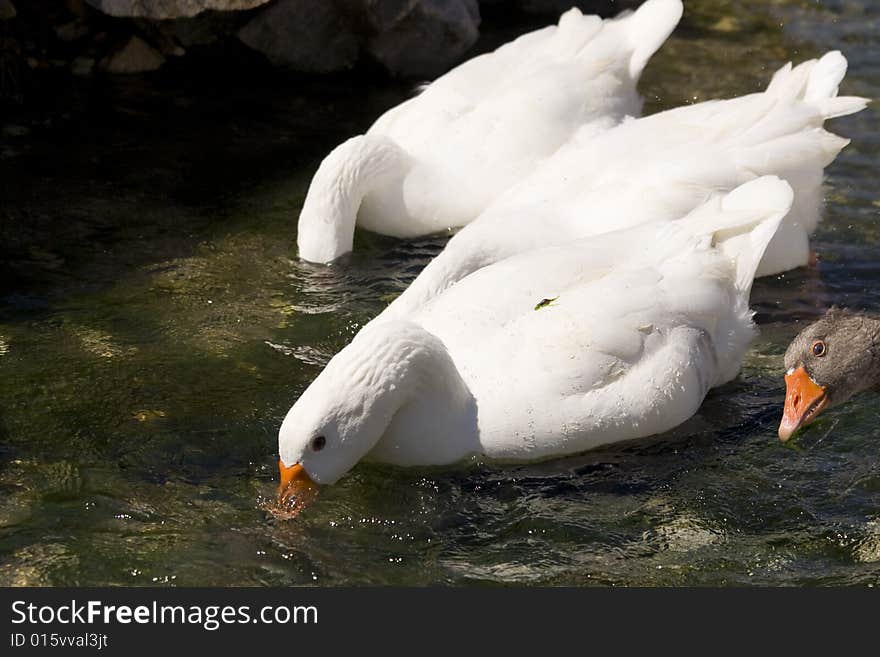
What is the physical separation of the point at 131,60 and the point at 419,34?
2.08m

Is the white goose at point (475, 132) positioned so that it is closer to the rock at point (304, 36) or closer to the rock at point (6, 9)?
the rock at point (304, 36)

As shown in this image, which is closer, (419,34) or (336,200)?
(336,200)

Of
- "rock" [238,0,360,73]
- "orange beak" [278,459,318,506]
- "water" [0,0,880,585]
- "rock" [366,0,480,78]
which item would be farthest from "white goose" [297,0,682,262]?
"orange beak" [278,459,318,506]

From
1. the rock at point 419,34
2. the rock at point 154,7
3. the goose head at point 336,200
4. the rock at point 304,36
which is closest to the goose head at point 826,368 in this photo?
the goose head at point 336,200

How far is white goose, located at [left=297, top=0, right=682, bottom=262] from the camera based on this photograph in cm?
769

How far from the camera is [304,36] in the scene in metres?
10.1

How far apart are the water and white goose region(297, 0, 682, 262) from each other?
212 mm

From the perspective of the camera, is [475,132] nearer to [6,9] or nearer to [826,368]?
[826,368]

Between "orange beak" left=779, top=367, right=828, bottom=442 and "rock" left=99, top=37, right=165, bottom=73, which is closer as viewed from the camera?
"orange beak" left=779, top=367, right=828, bottom=442

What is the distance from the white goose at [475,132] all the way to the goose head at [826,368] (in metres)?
2.39

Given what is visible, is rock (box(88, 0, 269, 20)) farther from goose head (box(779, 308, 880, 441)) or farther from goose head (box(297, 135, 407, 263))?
goose head (box(779, 308, 880, 441))

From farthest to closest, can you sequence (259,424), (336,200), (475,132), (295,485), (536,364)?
(475,132), (336,200), (259,424), (536,364), (295,485)

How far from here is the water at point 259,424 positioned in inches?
205

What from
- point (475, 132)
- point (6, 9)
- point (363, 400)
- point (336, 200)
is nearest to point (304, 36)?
point (6, 9)
